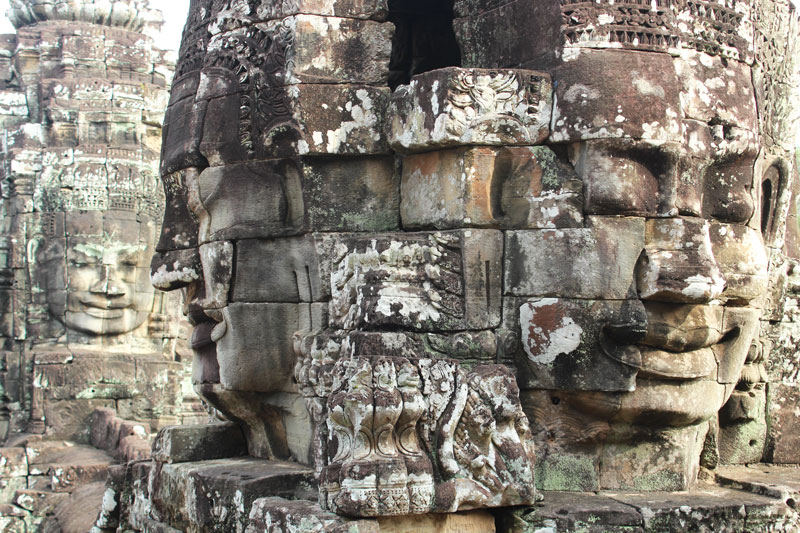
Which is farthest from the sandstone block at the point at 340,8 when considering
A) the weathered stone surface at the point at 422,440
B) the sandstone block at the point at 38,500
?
the sandstone block at the point at 38,500

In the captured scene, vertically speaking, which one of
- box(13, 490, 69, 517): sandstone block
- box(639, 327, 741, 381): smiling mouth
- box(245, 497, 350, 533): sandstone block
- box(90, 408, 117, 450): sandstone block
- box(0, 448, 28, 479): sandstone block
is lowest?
box(13, 490, 69, 517): sandstone block

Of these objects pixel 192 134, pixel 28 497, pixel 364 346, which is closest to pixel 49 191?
pixel 28 497

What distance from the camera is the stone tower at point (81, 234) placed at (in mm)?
17438

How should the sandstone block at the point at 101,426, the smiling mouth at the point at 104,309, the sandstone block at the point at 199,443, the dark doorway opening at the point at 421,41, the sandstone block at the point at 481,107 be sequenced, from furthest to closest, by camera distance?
the smiling mouth at the point at 104,309, the sandstone block at the point at 101,426, the dark doorway opening at the point at 421,41, the sandstone block at the point at 199,443, the sandstone block at the point at 481,107

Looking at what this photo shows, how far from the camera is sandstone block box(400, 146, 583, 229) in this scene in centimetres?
532

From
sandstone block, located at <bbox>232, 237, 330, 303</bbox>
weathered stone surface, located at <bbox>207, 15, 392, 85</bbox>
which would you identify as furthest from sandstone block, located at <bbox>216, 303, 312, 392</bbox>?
Answer: weathered stone surface, located at <bbox>207, 15, 392, 85</bbox>

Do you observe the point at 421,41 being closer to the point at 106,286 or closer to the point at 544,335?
the point at 544,335

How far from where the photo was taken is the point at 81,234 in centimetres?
A: 1742

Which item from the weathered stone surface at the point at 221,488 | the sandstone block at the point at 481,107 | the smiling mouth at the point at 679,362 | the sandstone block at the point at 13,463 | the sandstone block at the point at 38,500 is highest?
the sandstone block at the point at 481,107

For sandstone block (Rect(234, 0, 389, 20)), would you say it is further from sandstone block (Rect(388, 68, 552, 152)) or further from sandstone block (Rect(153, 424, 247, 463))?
sandstone block (Rect(153, 424, 247, 463))

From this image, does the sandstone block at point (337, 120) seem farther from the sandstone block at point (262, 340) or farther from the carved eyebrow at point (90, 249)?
the carved eyebrow at point (90, 249)

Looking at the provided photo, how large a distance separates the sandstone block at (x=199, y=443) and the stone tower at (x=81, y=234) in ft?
36.4

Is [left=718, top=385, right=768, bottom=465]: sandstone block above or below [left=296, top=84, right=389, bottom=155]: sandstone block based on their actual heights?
below

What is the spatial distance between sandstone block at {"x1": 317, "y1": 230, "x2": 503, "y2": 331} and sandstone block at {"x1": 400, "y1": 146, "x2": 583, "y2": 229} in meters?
0.12
